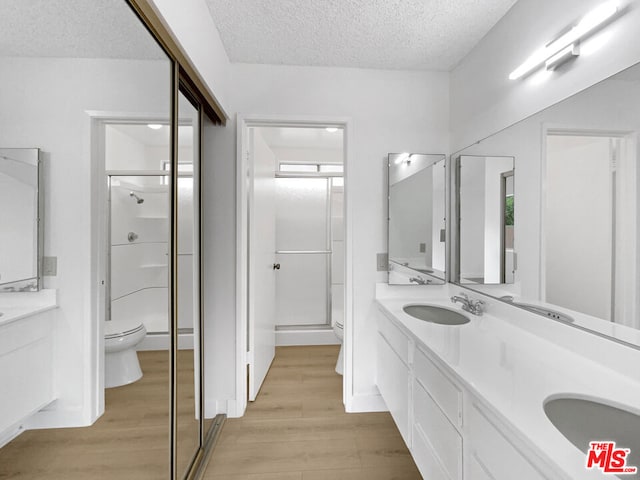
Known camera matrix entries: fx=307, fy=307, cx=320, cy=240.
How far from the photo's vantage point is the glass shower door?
351 centimetres

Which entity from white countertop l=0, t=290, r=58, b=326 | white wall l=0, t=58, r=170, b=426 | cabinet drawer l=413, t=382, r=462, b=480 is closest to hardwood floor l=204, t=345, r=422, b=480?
cabinet drawer l=413, t=382, r=462, b=480

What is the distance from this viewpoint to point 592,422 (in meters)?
0.88

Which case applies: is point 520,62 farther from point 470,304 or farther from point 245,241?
point 245,241

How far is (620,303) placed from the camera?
104 centimetres

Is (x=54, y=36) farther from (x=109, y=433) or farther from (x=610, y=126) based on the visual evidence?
(x=610, y=126)

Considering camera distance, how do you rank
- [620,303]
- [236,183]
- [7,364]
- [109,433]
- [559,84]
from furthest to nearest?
[236,183], [559,84], [620,303], [109,433], [7,364]

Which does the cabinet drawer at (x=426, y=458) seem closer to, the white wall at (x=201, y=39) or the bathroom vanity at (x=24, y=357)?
the bathroom vanity at (x=24, y=357)

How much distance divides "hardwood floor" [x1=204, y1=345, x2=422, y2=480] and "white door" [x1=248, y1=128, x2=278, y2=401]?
0.84ft

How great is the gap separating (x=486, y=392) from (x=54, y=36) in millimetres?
1398

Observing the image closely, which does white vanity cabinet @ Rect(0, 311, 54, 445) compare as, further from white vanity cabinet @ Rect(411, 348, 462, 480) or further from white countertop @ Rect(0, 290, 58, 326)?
white vanity cabinet @ Rect(411, 348, 462, 480)

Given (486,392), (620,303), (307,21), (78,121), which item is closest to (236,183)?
(307,21)

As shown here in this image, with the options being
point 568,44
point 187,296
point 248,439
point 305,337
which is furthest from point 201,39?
point 305,337

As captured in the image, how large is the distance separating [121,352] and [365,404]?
1.73 meters

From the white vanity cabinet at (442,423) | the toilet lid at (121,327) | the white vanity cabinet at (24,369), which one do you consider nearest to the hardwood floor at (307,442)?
the white vanity cabinet at (442,423)
